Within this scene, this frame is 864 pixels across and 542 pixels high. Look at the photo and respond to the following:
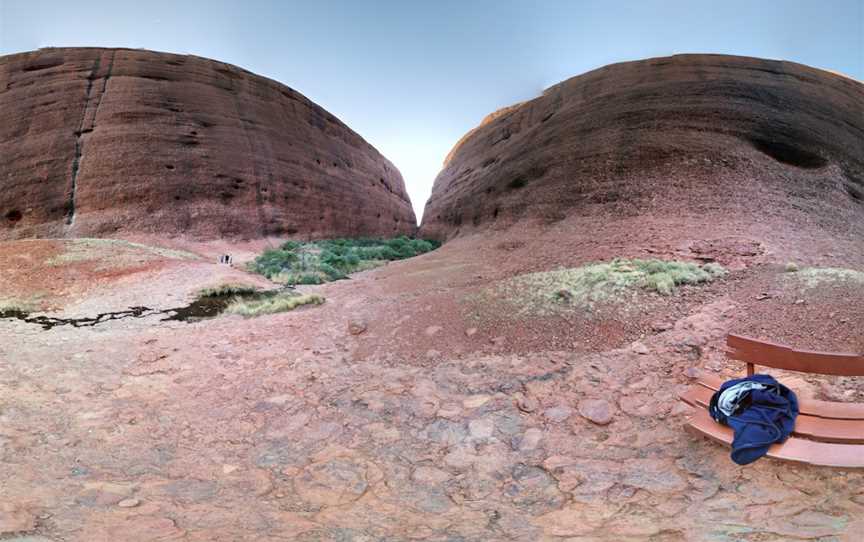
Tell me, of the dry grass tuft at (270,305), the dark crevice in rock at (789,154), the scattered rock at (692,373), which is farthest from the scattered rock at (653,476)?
the dark crevice in rock at (789,154)

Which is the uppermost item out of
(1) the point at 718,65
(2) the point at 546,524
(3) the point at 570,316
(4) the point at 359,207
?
(1) the point at 718,65

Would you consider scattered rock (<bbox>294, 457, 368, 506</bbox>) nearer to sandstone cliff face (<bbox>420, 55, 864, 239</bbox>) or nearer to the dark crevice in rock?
sandstone cliff face (<bbox>420, 55, 864, 239</bbox>)

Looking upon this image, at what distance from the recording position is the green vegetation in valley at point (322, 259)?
12.3 metres

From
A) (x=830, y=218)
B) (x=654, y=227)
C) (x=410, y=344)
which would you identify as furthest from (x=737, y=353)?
(x=830, y=218)

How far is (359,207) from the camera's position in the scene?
2505 cm

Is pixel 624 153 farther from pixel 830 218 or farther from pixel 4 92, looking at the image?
pixel 4 92

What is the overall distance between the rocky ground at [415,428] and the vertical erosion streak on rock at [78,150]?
10447 mm

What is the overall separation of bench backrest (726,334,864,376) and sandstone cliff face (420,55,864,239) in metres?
7.05

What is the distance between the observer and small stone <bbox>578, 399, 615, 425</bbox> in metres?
3.69

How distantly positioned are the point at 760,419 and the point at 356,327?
4.93m

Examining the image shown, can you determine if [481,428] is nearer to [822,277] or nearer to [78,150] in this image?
[822,277]

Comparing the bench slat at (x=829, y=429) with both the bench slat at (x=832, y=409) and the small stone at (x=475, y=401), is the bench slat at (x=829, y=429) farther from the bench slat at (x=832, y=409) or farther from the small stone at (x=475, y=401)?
the small stone at (x=475, y=401)

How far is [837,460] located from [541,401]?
6.65 ft

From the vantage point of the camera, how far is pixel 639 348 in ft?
15.5
